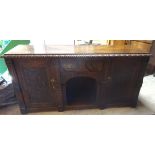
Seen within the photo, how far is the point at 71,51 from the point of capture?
880mm

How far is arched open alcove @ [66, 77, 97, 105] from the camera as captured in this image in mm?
1097

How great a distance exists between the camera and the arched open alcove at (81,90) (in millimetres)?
1097

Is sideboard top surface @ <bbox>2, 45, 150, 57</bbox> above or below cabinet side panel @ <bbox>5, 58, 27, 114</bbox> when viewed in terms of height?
above

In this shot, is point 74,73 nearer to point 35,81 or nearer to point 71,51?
point 71,51

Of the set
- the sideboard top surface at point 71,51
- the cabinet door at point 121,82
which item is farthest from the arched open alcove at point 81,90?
the sideboard top surface at point 71,51

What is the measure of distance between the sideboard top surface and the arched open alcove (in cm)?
30

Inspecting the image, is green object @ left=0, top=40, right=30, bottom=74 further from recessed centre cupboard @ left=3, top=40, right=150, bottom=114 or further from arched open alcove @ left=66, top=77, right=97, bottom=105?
arched open alcove @ left=66, top=77, right=97, bottom=105

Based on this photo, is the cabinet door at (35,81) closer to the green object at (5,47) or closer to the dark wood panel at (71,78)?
the dark wood panel at (71,78)

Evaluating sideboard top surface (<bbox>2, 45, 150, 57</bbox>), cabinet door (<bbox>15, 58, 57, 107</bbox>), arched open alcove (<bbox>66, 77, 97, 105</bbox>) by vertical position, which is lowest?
arched open alcove (<bbox>66, 77, 97, 105</bbox>)

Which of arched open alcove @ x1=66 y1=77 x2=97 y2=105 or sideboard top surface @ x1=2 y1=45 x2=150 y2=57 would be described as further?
arched open alcove @ x1=66 y1=77 x2=97 y2=105

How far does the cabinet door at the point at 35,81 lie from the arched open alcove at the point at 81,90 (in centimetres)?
19

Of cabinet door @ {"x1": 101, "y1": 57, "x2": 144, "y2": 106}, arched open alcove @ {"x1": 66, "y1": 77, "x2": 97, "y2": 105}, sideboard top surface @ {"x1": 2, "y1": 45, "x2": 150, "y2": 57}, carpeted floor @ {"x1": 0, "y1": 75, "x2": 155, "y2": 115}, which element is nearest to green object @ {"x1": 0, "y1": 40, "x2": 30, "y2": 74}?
sideboard top surface @ {"x1": 2, "y1": 45, "x2": 150, "y2": 57}
